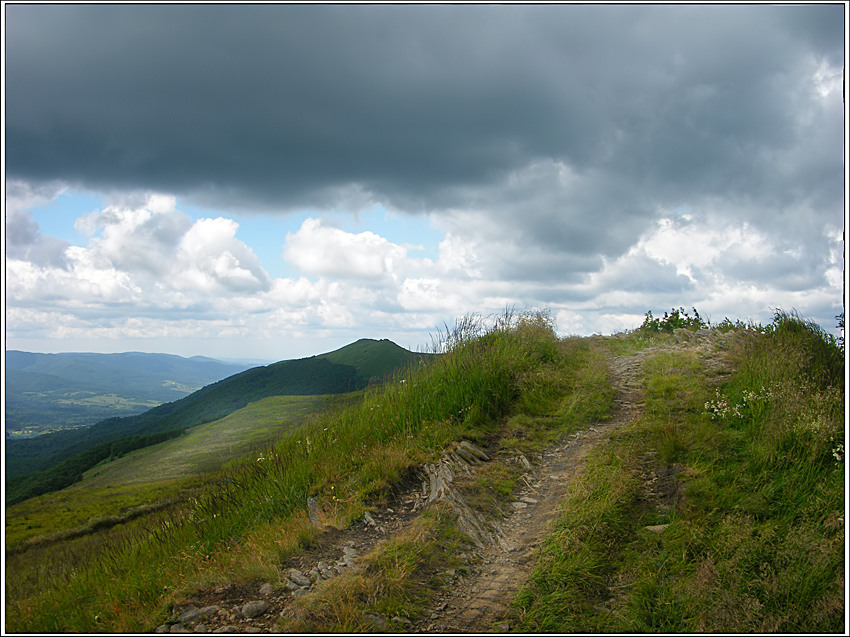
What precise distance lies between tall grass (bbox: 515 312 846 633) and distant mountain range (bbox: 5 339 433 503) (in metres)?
6.29

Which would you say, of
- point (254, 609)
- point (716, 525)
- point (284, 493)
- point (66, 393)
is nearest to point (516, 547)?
point (716, 525)

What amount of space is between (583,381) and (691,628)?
8287 mm

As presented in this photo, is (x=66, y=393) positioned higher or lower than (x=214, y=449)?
lower

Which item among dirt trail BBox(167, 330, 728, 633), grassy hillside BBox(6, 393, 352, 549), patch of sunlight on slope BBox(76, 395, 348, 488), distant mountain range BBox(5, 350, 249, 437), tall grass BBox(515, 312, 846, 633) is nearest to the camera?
tall grass BBox(515, 312, 846, 633)

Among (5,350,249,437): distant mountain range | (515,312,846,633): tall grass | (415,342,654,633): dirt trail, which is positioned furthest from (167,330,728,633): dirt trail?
(5,350,249,437): distant mountain range

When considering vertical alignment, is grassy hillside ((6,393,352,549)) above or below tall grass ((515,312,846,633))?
below

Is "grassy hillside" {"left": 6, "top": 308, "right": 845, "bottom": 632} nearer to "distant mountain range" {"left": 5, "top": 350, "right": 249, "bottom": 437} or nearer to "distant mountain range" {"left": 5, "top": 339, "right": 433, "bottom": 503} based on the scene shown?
"distant mountain range" {"left": 5, "top": 339, "right": 433, "bottom": 503}

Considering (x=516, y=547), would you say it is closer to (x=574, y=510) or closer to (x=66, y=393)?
(x=574, y=510)

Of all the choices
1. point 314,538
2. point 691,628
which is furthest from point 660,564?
point 314,538

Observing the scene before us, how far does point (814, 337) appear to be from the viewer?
10227 millimetres

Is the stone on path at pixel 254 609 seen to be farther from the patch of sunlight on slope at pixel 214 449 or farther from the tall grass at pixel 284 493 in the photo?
the patch of sunlight on slope at pixel 214 449

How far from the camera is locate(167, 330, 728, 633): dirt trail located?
14.1 ft

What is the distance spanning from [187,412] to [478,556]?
75.4 m

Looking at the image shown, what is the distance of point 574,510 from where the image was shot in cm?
593
